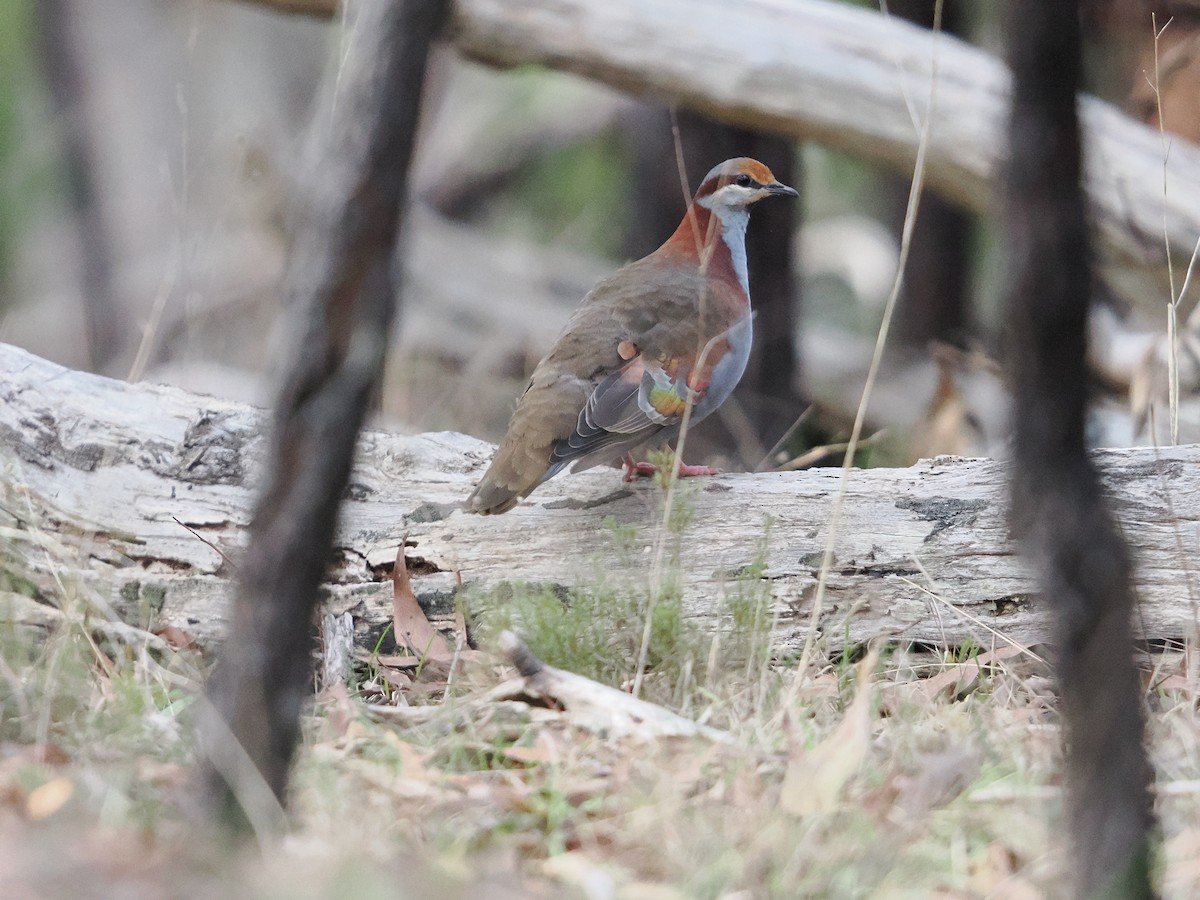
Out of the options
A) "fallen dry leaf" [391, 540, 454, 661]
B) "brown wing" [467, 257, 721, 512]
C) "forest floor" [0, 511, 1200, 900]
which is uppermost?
"brown wing" [467, 257, 721, 512]

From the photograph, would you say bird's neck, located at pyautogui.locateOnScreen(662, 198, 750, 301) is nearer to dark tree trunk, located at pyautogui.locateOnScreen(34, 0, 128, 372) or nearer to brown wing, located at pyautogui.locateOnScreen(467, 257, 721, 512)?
brown wing, located at pyautogui.locateOnScreen(467, 257, 721, 512)

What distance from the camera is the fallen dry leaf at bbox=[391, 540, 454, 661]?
338 centimetres

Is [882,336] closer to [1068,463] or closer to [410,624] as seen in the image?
[1068,463]

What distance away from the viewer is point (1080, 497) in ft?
5.90

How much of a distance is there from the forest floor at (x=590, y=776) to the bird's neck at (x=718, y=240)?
5.68ft

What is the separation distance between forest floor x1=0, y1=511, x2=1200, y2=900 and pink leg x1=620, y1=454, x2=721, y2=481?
78 cm

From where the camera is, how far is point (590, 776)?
97.9 inches

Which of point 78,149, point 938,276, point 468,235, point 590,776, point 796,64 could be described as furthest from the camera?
point 78,149

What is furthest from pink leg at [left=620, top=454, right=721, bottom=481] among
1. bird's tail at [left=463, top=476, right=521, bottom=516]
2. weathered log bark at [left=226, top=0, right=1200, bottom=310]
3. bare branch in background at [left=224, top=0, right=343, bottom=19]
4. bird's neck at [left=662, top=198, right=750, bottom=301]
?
bare branch in background at [left=224, top=0, right=343, bottom=19]

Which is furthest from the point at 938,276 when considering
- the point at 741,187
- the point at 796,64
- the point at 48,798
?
the point at 48,798

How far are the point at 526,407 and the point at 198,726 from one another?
192 cm

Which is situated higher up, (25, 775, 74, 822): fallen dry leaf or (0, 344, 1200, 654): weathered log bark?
(0, 344, 1200, 654): weathered log bark

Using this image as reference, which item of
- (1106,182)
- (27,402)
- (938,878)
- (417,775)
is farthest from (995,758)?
(1106,182)

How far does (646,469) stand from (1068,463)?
2296mm
